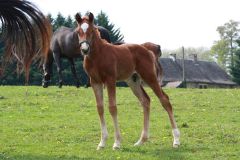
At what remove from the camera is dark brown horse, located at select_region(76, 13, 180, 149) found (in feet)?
31.5

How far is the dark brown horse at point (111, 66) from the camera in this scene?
961 cm

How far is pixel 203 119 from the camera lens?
14.7 metres

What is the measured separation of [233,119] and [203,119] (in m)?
0.84

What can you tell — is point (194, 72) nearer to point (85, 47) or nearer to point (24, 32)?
point (85, 47)

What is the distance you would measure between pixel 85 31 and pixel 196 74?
7666cm

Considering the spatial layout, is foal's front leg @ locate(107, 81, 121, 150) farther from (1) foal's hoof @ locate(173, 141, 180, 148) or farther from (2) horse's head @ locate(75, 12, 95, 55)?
(1) foal's hoof @ locate(173, 141, 180, 148)

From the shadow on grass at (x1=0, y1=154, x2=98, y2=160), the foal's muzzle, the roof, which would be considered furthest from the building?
the shadow on grass at (x1=0, y1=154, x2=98, y2=160)

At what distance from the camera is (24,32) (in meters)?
8.38

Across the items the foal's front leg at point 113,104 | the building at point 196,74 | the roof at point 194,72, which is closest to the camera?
the foal's front leg at point 113,104

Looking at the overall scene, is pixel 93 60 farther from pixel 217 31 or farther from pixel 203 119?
pixel 217 31

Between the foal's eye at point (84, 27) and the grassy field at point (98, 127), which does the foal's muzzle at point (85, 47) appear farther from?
the grassy field at point (98, 127)

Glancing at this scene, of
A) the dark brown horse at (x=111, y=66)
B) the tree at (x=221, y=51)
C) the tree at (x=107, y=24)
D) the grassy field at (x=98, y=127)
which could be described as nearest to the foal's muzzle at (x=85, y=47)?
the dark brown horse at (x=111, y=66)

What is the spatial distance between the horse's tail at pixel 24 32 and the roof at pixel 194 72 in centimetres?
7431

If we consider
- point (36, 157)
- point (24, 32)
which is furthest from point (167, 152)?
point (24, 32)
